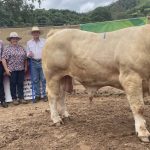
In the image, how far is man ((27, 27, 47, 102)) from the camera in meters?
11.1

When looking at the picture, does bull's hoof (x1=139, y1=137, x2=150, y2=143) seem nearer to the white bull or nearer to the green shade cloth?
the white bull

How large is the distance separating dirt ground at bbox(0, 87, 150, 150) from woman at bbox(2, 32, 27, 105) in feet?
3.84

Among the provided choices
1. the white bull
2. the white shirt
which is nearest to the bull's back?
the white bull

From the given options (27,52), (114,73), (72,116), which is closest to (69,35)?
(114,73)

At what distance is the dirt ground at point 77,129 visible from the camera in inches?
268

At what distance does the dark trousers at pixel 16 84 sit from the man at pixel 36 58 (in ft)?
1.04

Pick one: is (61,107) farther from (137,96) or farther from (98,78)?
(137,96)

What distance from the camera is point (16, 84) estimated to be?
1151cm

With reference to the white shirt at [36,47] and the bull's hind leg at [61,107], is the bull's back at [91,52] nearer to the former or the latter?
the bull's hind leg at [61,107]

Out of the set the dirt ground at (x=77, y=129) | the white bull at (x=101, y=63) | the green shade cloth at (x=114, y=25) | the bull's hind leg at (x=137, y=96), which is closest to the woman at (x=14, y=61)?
the dirt ground at (x=77, y=129)

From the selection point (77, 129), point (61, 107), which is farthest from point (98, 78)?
point (61, 107)

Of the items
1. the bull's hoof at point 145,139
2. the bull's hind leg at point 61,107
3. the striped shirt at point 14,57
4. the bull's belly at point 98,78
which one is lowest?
the bull's hoof at point 145,139

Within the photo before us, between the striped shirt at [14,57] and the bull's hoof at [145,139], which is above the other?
the striped shirt at [14,57]

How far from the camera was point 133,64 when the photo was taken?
678cm
